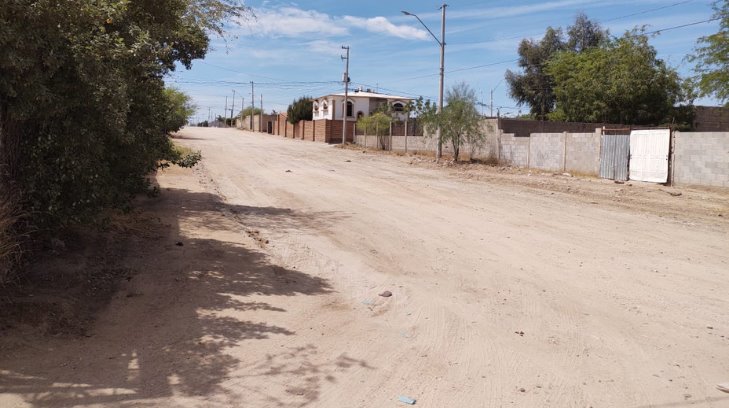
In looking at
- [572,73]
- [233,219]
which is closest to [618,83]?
[572,73]

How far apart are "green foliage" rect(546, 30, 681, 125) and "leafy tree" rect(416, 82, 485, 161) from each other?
12.1 meters

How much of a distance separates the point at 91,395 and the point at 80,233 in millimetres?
4413

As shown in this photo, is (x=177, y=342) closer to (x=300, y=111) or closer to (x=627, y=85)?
(x=627, y=85)

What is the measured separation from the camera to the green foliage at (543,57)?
52625 millimetres

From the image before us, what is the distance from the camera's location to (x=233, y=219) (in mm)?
11625

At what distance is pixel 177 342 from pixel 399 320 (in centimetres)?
212

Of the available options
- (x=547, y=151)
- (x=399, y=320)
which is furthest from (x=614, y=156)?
(x=399, y=320)

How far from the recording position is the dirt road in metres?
4.33

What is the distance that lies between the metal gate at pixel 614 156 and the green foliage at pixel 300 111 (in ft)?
171

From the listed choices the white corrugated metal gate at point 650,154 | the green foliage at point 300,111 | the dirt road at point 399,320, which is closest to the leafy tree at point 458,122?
the white corrugated metal gate at point 650,154

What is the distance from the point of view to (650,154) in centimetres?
2053

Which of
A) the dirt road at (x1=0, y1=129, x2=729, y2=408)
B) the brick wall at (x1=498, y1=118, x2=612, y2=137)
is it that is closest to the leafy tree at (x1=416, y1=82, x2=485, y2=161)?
the brick wall at (x1=498, y1=118, x2=612, y2=137)

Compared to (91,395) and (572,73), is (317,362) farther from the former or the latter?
(572,73)

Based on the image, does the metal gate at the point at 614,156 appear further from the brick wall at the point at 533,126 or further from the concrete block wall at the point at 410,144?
the concrete block wall at the point at 410,144
